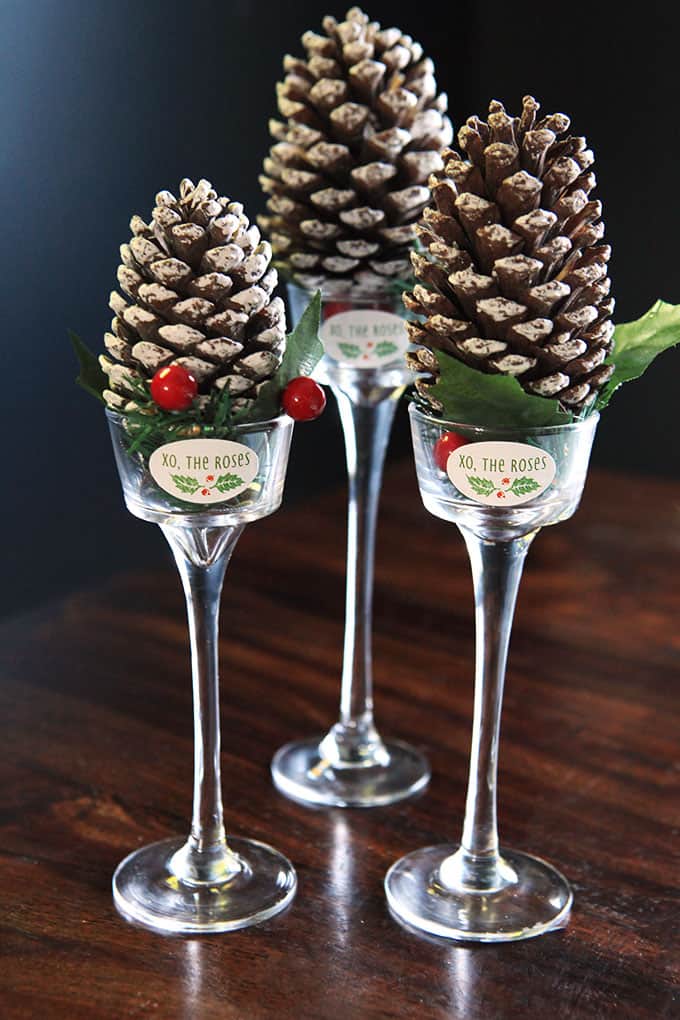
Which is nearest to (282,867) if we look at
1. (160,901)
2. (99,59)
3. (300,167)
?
(160,901)

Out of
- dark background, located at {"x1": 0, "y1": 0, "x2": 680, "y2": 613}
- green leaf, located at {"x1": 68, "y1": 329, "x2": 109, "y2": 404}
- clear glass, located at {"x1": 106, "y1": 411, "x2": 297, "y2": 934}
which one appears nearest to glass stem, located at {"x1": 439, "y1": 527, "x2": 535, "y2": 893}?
clear glass, located at {"x1": 106, "y1": 411, "x2": 297, "y2": 934}

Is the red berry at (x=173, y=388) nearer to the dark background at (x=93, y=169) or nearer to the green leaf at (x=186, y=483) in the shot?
the green leaf at (x=186, y=483)

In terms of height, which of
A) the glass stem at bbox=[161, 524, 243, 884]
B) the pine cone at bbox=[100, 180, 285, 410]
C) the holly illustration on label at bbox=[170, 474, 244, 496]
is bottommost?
the glass stem at bbox=[161, 524, 243, 884]

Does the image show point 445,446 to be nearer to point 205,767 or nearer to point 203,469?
point 203,469

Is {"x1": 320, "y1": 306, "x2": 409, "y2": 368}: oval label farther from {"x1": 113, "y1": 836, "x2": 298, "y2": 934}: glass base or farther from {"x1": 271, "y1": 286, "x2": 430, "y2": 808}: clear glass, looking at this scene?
{"x1": 113, "y1": 836, "x2": 298, "y2": 934}: glass base

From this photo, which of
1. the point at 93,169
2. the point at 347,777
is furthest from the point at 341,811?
the point at 93,169
